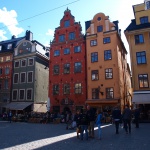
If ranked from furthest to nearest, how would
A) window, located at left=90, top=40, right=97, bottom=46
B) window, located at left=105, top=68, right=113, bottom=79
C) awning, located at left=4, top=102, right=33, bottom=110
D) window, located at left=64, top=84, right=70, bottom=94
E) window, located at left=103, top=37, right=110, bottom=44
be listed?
1. awning, located at left=4, top=102, right=33, bottom=110
2. window, located at left=64, top=84, right=70, bottom=94
3. window, located at left=90, top=40, right=97, bottom=46
4. window, located at left=103, top=37, right=110, bottom=44
5. window, located at left=105, top=68, right=113, bottom=79

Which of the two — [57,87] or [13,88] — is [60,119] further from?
[13,88]

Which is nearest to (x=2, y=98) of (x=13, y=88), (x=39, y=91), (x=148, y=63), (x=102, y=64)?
(x=13, y=88)

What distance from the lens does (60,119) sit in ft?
85.1

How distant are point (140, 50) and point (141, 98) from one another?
721cm

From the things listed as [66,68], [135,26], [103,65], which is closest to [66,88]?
[66,68]

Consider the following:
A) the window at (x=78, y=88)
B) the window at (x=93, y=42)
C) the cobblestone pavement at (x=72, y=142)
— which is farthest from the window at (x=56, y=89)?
the cobblestone pavement at (x=72, y=142)

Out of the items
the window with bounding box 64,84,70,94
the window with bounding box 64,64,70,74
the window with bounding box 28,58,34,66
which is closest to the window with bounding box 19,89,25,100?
the window with bounding box 28,58,34,66

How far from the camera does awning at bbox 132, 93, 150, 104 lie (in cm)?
2230

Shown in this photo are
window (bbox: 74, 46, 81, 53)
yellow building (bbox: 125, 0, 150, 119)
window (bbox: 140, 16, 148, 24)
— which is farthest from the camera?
window (bbox: 74, 46, 81, 53)

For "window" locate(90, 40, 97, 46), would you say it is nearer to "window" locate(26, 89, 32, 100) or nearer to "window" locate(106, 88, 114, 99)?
"window" locate(106, 88, 114, 99)

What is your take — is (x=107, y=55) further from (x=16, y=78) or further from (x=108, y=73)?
(x=16, y=78)

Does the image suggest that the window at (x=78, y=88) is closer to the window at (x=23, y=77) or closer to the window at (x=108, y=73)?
the window at (x=108, y=73)

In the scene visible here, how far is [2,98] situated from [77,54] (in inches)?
713

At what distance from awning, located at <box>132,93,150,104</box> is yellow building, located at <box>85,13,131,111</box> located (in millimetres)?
3787
